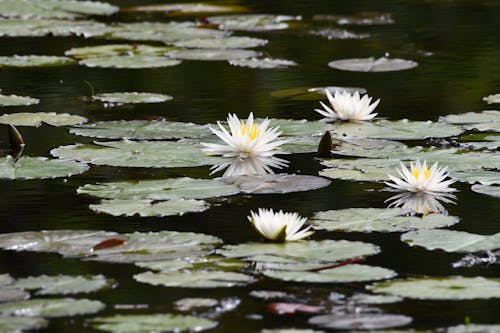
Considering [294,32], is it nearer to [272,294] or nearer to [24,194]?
[24,194]

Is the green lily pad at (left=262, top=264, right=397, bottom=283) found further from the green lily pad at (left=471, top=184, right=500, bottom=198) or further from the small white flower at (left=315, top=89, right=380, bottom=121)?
the small white flower at (left=315, top=89, right=380, bottom=121)

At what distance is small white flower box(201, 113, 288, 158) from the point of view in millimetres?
3736

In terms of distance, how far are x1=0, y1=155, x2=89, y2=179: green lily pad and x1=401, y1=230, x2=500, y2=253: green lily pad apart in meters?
1.15

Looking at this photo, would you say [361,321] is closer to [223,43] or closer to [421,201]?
[421,201]

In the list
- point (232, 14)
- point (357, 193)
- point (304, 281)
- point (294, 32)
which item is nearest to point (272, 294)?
point (304, 281)

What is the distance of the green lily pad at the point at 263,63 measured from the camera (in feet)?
18.4

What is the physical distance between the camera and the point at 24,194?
11.3ft

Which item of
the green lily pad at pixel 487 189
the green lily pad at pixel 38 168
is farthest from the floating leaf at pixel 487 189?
the green lily pad at pixel 38 168

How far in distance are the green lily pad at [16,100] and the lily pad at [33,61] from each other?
824 millimetres

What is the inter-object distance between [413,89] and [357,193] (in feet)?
5.77

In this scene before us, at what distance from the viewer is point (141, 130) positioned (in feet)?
13.6

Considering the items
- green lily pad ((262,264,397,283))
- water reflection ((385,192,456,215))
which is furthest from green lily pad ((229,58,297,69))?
green lily pad ((262,264,397,283))

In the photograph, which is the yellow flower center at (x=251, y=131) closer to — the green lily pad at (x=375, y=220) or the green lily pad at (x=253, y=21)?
the green lily pad at (x=375, y=220)

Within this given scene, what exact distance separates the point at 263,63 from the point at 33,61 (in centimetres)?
107
